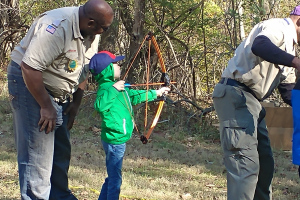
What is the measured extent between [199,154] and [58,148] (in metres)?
3.54

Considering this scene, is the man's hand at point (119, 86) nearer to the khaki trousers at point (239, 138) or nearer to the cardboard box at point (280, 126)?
the khaki trousers at point (239, 138)

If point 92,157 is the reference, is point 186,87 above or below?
above

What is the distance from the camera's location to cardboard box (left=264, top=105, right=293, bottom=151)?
7.65 meters

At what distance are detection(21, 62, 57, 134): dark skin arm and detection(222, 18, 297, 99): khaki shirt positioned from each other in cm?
144

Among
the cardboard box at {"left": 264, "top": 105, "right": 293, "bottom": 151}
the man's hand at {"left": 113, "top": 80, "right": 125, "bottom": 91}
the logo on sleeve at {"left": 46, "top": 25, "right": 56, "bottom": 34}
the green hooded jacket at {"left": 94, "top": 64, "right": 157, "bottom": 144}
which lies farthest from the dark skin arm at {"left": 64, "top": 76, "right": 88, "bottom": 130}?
the cardboard box at {"left": 264, "top": 105, "right": 293, "bottom": 151}

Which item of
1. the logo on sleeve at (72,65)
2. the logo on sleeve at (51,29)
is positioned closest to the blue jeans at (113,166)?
the logo on sleeve at (72,65)

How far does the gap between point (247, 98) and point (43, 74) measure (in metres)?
1.59

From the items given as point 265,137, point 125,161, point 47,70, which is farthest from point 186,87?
point 47,70

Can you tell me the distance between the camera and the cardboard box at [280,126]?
7.65 m

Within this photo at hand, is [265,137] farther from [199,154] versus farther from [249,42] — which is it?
[199,154]

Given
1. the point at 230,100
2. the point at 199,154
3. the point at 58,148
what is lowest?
the point at 199,154

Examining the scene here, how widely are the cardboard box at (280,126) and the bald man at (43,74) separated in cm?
459

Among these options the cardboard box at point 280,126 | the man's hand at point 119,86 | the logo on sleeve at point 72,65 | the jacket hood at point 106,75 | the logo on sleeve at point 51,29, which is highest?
the logo on sleeve at point 51,29

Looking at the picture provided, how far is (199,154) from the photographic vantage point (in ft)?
24.4
